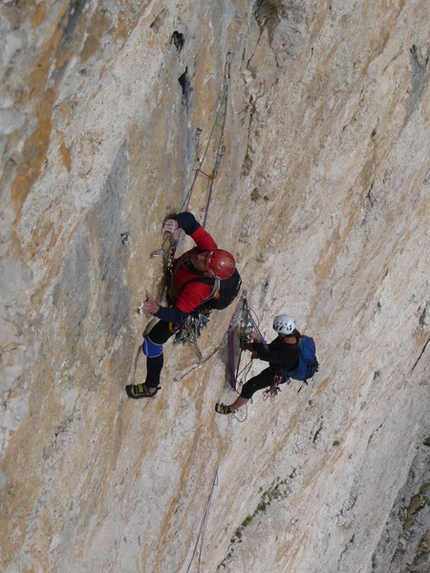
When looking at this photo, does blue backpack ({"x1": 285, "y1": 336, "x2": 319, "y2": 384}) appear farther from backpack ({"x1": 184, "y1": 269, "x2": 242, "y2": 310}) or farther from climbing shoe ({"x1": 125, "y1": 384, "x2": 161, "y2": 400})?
climbing shoe ({"x1": 125, "y1": 384, "x2": 161, "y2": 400})

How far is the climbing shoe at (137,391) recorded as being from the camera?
6.91 metres

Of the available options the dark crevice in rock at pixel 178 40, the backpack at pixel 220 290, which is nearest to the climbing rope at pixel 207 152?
the backpack at pixel 220 290

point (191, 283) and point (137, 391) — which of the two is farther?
point (137, 391)

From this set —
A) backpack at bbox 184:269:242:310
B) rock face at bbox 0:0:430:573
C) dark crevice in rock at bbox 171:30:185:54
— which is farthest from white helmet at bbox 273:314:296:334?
dark crevice in rock at bbox 171:30:185:54

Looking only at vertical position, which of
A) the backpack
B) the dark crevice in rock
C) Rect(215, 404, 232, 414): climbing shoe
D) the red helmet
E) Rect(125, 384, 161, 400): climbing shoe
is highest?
the dark crevice in rock

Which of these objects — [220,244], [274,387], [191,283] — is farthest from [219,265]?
[274,387]

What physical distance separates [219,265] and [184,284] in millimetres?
Answer: 570

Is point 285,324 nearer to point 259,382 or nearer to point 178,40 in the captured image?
point 259,382

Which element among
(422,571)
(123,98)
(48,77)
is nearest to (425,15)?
(123,98)

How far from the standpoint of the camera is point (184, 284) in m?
6.57

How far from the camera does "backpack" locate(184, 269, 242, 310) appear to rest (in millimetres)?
6431

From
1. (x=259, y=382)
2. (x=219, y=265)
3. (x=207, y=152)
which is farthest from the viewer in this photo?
(x=259, y=382)

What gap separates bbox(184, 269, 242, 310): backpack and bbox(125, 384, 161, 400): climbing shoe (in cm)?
112

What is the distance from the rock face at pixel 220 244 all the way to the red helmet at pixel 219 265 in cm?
65
